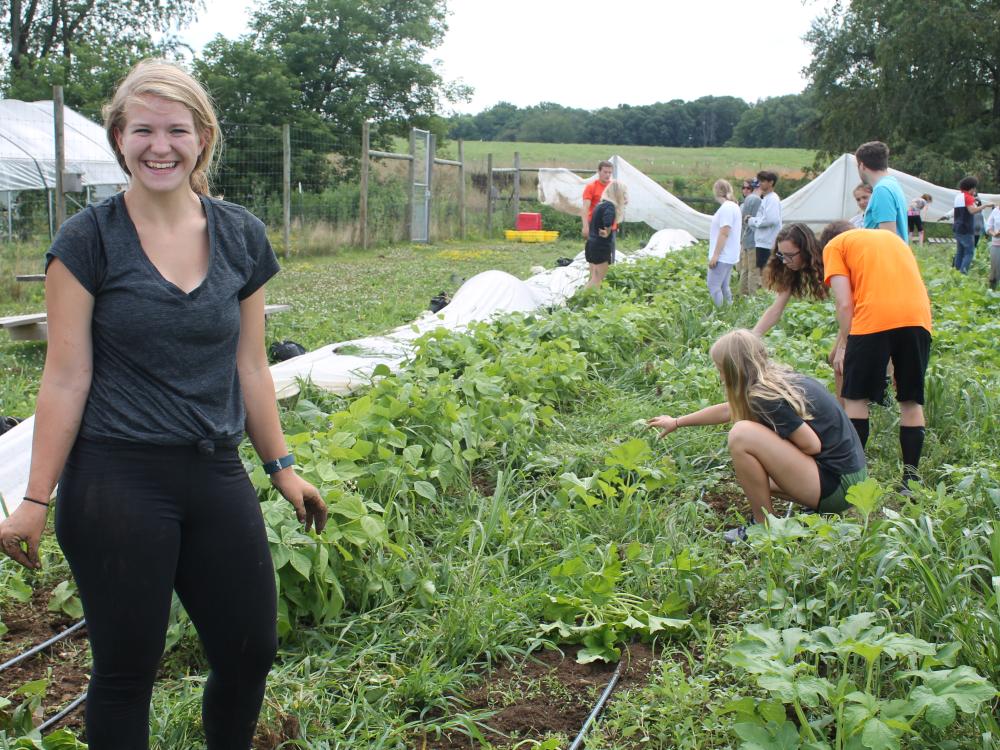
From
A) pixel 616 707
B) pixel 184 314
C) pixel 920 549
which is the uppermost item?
pixel 184 314

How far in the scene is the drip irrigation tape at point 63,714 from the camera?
2.58 metres

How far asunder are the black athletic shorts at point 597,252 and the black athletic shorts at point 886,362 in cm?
570

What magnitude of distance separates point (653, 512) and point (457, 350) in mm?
2277

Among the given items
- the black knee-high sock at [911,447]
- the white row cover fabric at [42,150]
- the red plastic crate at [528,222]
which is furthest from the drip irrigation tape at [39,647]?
the red plastic crate at [528,222]

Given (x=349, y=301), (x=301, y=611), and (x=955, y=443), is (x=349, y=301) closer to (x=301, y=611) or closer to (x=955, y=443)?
Answer: (x=955, y=443)

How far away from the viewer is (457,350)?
586 cm

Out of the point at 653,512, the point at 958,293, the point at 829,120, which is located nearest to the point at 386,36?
the point at 829,120

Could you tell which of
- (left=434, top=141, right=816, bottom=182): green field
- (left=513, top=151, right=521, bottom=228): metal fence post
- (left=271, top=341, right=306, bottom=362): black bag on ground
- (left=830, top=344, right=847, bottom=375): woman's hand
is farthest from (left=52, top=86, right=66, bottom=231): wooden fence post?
(left=434, top=141, right=816, bottom=182): green field

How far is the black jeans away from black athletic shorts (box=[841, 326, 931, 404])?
3.42 m

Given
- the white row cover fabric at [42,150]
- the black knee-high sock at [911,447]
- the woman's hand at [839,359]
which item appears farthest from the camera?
the white row cover fabric at [42,150]

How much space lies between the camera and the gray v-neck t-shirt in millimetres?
1786

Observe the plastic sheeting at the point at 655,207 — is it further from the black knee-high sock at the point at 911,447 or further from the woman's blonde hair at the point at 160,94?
the woman's blonde hair at the point at 160,94

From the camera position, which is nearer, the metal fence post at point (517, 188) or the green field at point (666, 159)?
the metal fence post at point (517, 188)

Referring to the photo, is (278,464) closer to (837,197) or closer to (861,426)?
(861,426)
